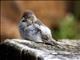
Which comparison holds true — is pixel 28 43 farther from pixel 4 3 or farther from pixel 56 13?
pixel 56 13

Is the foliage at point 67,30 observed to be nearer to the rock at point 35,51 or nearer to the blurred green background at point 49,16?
the blurred green background at point 49,16

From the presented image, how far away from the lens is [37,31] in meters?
4.57

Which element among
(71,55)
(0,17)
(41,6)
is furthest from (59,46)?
(41,6)

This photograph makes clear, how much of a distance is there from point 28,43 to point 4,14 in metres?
6.64

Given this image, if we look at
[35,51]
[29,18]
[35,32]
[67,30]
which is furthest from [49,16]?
[35,51]

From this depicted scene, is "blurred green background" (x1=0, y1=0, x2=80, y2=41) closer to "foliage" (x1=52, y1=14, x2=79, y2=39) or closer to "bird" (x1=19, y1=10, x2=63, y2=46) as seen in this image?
"foliage" (x1=52, y1=14, x2=79, y2=39)

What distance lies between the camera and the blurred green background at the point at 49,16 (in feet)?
32.6

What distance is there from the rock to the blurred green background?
507 cm

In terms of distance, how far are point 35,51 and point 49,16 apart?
319 inches

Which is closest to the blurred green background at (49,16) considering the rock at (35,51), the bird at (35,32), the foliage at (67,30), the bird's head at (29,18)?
the foliage at (67,30)

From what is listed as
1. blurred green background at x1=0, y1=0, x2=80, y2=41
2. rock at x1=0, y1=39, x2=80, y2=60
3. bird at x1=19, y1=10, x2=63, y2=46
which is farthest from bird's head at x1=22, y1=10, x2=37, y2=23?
blurred green background at x1=0, y1=0, x2=80, y2=41

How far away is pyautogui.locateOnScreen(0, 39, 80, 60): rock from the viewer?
3382mm

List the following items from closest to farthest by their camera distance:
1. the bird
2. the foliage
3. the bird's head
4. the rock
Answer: the rock
the bird
the bird's head
the foliage

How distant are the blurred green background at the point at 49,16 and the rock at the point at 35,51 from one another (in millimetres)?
5075
